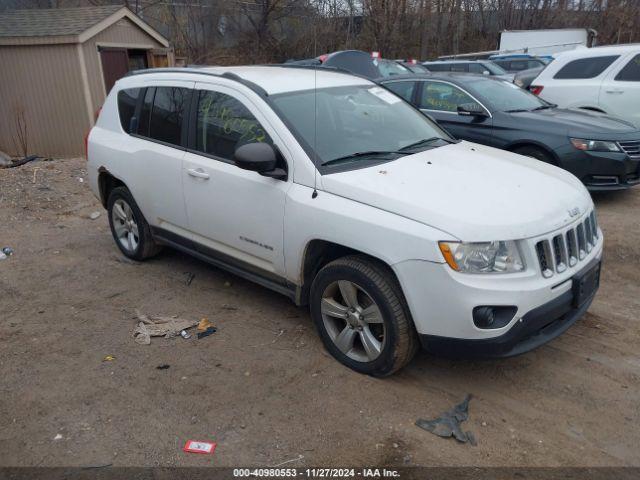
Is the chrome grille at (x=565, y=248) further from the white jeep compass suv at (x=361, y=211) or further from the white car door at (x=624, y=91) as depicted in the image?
the white car door at (x=624, y=91)

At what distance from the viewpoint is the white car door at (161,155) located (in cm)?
461

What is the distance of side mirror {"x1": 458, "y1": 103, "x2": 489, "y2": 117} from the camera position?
7133 mm

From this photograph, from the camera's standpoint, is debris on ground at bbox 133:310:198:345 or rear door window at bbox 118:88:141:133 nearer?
debris on ground at bbox 133:310:198:345

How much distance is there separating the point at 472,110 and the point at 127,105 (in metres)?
4.26

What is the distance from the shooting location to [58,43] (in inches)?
504

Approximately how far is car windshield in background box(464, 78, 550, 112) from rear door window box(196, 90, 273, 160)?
169 inches

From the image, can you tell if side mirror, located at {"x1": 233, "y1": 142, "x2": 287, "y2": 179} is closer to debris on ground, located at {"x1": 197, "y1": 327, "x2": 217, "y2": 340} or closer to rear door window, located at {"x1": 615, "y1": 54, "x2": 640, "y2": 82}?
debris on ground, located at {"x1": 197, "y1": 327, "x2": 217, "y2": 340}

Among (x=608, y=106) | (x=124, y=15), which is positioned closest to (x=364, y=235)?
(x=608, y=106)

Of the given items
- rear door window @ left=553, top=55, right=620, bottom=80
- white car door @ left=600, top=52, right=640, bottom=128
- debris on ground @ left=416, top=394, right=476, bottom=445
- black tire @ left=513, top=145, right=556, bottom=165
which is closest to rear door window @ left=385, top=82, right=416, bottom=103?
black tire @ left=513, top=145, right=556, bottom=165

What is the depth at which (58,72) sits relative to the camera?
13094mm

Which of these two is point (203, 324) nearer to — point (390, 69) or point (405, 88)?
point (405, 88)

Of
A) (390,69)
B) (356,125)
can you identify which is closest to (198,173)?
(356,125)

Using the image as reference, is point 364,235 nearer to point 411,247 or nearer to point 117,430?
point 411,247

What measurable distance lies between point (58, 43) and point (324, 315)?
1199 cm
